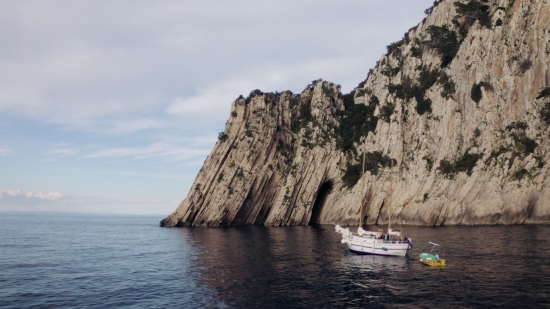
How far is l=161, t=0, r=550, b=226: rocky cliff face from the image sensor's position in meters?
77.9

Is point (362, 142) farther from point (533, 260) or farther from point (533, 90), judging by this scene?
point (533, 260)

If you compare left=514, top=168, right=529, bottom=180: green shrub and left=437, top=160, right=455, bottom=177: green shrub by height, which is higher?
left=437, top=160, right=455, bottom=177: green shrub

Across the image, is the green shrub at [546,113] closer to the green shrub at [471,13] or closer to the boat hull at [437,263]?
the green shrub at [471,13]

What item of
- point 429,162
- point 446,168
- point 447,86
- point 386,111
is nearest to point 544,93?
point 447,86

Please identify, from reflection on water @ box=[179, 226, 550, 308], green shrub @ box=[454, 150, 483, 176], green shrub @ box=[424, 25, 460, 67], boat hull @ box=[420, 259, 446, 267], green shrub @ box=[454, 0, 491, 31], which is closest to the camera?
reflection on water @ box=[179, 226, 550, 308]

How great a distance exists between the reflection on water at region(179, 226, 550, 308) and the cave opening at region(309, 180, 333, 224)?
161ft

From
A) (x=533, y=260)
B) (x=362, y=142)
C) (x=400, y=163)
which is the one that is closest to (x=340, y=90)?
(x=362, y=142)

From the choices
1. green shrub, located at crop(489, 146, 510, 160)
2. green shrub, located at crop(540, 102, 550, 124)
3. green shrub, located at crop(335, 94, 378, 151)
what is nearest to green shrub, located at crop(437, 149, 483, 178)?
green shrub, located at crop(489, 146, 510, 160)

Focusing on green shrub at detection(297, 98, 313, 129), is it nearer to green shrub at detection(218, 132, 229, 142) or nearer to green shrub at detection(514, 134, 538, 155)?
green shrub at detection(218, 132, 229, 142)

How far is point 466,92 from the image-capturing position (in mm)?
90062

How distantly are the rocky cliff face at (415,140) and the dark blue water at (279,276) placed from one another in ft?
78.8

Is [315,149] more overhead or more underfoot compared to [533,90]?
more underfoot

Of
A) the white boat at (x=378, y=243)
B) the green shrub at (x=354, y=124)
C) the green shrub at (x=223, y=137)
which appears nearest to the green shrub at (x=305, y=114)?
the green shrub at (x=354, y=124)

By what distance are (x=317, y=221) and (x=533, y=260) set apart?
71.2 metres
